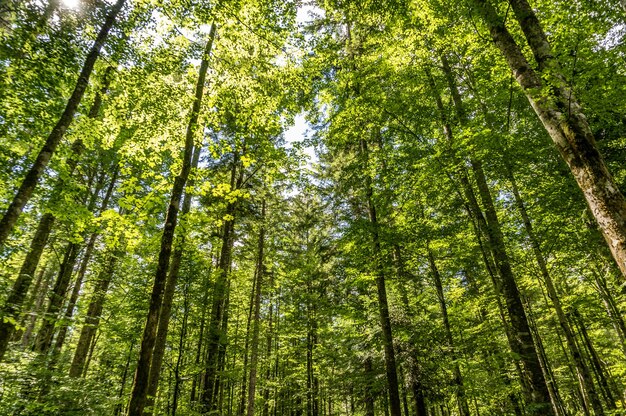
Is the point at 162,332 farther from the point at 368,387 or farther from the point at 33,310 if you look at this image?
the point at 368,387

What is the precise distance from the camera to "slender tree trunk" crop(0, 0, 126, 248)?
15.1ft

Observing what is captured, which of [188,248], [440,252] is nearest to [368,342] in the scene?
[440,252]

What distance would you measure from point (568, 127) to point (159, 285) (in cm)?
773

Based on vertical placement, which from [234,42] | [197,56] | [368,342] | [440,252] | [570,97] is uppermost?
[234,42]

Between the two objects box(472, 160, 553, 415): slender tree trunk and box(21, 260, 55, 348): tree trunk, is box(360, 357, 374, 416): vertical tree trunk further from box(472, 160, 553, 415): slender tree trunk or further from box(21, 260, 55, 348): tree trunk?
box(21, 260, 55, 348): tree trunk

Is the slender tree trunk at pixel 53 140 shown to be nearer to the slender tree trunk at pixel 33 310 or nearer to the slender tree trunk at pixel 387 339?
the slender tree trunk at pixel 33 310

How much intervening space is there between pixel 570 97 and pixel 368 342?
1226cm

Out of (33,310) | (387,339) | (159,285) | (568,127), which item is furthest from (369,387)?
(568,127)

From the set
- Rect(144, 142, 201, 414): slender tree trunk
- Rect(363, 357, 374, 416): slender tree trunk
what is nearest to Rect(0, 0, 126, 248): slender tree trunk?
Rect(144, 142, 201, 414): slender tree trunk

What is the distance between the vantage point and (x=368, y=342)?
1341 cm

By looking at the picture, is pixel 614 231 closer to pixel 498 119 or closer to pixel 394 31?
pixel 498 119

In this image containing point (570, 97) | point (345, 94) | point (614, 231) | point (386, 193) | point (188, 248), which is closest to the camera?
point (614, 231)

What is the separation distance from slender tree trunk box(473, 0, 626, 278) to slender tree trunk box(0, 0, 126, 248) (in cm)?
713

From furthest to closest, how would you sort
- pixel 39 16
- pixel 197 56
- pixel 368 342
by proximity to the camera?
pixel 368 342, pixel 197 56, pixel 39 16
